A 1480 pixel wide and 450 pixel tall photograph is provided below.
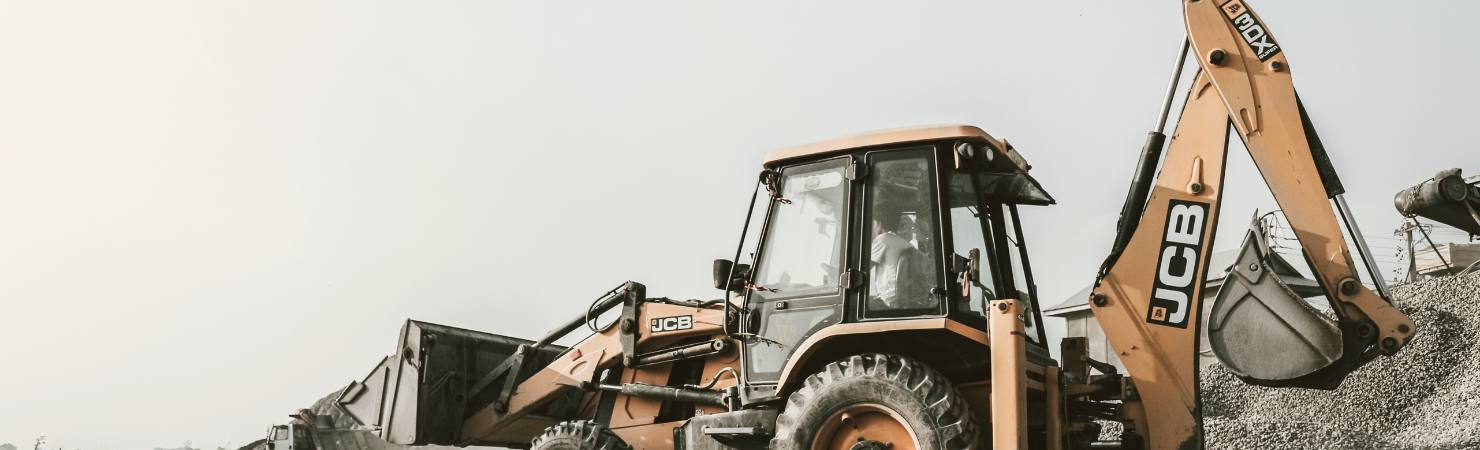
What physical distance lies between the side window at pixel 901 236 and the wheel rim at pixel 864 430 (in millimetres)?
544

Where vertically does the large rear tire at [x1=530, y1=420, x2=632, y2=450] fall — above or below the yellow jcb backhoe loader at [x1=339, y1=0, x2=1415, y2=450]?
below

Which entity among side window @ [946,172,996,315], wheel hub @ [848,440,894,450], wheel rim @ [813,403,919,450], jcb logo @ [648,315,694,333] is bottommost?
wheel hub @ [848,440,894,450]

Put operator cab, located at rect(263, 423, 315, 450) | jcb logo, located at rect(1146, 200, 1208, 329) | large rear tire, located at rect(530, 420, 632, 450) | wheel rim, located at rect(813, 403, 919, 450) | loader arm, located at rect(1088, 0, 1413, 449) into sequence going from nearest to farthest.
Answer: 1. wheel rim, located at rect(813, 403, 919, 450)
2. loader arm, located at rect(1088, 0, 1413, 449)
3. jcb logo, located at rect(1146, 200, 1208, 329)
4. large rear tire, located at rect(530, 420, 632, 450)
5. operator cab, located at rect(263, 423, 315, 450)

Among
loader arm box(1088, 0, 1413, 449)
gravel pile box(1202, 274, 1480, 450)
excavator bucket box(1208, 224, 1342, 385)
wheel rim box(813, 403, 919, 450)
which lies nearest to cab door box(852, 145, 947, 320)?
wheel rim box(813, 403, 919, 450)

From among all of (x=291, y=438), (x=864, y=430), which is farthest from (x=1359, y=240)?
(x=291, y=438)

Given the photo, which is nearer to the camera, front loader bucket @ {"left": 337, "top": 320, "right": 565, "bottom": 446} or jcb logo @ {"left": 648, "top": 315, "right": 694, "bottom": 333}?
jcb logo @ {"left": 648, "top": 315, "right": 694, "bottom": 333}

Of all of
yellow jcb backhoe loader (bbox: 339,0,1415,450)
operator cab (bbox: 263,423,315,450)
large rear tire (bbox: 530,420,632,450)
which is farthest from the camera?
operator cab (bbox: 263,423,315,450)

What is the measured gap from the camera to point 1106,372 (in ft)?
23.1

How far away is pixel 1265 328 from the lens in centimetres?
628

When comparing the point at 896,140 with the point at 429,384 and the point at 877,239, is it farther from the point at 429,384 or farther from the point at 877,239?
the point at 429,384

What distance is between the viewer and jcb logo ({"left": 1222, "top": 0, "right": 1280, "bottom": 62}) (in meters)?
6.61

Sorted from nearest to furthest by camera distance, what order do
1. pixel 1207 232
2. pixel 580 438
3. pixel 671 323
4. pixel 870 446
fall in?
pixel 870 446 → pixel 1207 232 → pixel 580 438 → pixel 671 323

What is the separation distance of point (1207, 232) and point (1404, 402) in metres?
7.89

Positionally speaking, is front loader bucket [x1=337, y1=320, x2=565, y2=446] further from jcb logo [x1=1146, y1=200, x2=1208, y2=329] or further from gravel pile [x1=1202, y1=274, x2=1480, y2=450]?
gravel pile [x1=1202, y1=274, x2=1480, y2=450]
